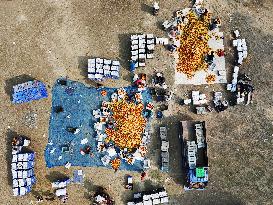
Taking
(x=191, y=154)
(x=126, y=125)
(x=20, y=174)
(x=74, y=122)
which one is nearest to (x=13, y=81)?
(x=74, y=122)

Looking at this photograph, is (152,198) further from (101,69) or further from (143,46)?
(143,46)

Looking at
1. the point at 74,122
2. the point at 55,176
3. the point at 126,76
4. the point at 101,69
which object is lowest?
the point at 55,176

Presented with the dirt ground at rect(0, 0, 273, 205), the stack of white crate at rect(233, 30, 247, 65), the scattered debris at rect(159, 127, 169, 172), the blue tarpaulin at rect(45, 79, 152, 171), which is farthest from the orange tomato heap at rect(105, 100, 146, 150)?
the stack of white crate at rect(233, 30, 247, 65)

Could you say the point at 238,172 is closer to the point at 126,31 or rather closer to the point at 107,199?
the point at 107,199

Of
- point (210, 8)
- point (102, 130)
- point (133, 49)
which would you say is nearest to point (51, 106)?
point (102, 130)

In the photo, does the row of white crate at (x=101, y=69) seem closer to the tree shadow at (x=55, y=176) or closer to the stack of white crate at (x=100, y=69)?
the stack of white crate at (x=100, y=69)

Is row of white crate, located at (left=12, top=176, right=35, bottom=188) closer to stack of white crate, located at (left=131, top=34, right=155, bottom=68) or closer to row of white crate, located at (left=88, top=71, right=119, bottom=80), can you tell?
row of white crate, located at (left=88, top=71, right=119, bottom=80)

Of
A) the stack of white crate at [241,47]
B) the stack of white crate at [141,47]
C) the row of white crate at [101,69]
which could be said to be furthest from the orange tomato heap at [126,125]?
the stack of white crate at [241,47]
